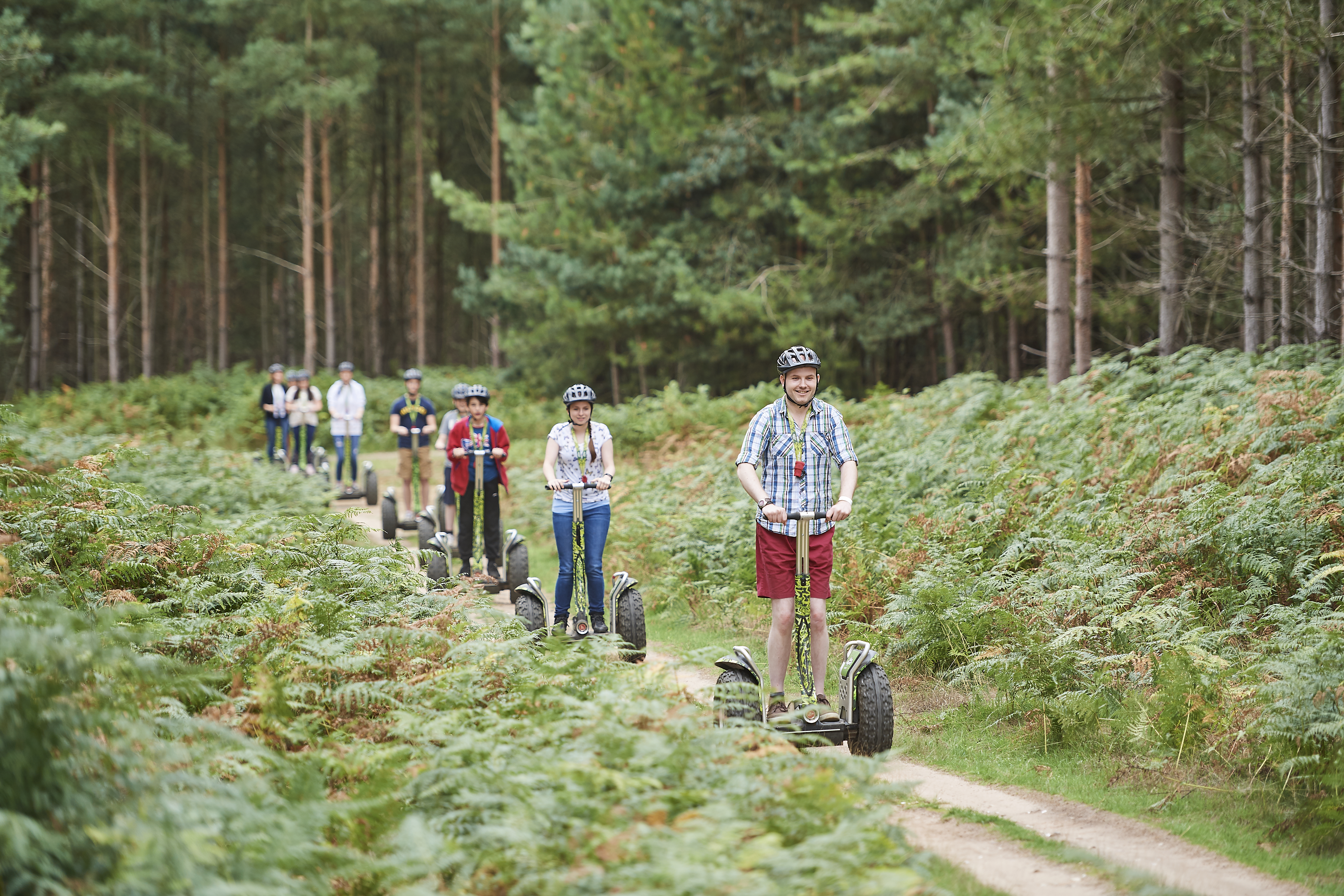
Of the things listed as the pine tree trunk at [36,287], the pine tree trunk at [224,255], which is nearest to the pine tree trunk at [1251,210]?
the pine tree trunk at [36,287]

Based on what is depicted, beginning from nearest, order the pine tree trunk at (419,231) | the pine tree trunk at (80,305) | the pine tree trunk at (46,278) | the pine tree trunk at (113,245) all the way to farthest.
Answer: the pine tree trunk at (46,278), the pine tree trunk at (113,245), the pine tree trunk at (419,231), the pine tree trunk at (80,305)

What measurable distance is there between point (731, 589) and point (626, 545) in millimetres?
3321

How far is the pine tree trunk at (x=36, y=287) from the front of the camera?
117 feet

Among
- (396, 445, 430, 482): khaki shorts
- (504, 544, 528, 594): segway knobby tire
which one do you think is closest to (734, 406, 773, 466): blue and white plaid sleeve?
(504, 544, 528, 594): segway knobby tire

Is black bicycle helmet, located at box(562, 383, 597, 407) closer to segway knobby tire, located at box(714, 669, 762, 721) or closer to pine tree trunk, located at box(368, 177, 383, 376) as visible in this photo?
segway knobby tire, located at box(714, 669, 762, 721)

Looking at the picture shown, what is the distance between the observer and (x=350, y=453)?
61.3 feet

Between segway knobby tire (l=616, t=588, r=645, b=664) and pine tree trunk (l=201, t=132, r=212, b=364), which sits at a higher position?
pine tree trunk (l=201, t=132, r=212, b=364)

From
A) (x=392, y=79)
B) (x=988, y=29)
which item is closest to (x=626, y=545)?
(x=988, y=29)

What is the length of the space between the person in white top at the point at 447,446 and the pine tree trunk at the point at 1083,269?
9.76 m

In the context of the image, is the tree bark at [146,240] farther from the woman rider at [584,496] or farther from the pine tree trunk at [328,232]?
the woman rider at [584,496]

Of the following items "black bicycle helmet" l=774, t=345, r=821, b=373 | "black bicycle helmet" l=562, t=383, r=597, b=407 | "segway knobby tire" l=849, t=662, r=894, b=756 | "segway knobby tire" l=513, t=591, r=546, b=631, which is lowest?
"segway knobby tire" l=849, t=662, r=894, b=756

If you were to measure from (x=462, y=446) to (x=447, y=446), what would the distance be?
1.16ft

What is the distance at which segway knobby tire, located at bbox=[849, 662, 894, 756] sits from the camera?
648 cm

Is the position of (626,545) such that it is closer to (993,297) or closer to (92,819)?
(92,819)
